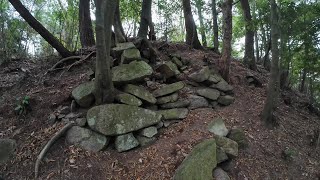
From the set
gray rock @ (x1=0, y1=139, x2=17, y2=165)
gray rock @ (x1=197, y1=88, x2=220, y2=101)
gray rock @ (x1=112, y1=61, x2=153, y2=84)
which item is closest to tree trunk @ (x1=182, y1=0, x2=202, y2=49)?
gray rock @ (x1=197, y1=88, x2=220, y2=101)

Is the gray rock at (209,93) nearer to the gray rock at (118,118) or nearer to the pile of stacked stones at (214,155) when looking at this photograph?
the pile of stacked stones at (214,155)

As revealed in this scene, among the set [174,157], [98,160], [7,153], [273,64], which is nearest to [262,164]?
[174,157]

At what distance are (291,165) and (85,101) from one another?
13.5ft

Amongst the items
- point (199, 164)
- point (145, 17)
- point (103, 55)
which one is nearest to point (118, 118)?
point (103, 55)

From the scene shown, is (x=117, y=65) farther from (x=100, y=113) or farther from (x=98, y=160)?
(x=98, y=160)

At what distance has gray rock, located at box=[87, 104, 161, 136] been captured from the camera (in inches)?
193

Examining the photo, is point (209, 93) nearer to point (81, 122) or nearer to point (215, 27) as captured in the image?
point (81, 122)

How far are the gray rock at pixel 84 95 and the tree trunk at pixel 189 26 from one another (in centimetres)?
434

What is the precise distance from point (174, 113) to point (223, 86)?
1.61m

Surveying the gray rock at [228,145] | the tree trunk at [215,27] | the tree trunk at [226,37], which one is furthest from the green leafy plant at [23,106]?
the tree trunk at [215,27]

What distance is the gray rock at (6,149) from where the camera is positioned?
15.5ft

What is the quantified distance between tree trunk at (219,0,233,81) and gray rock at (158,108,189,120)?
6.05 ft

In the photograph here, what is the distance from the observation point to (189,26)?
8.77 metres

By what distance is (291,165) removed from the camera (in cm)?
540
